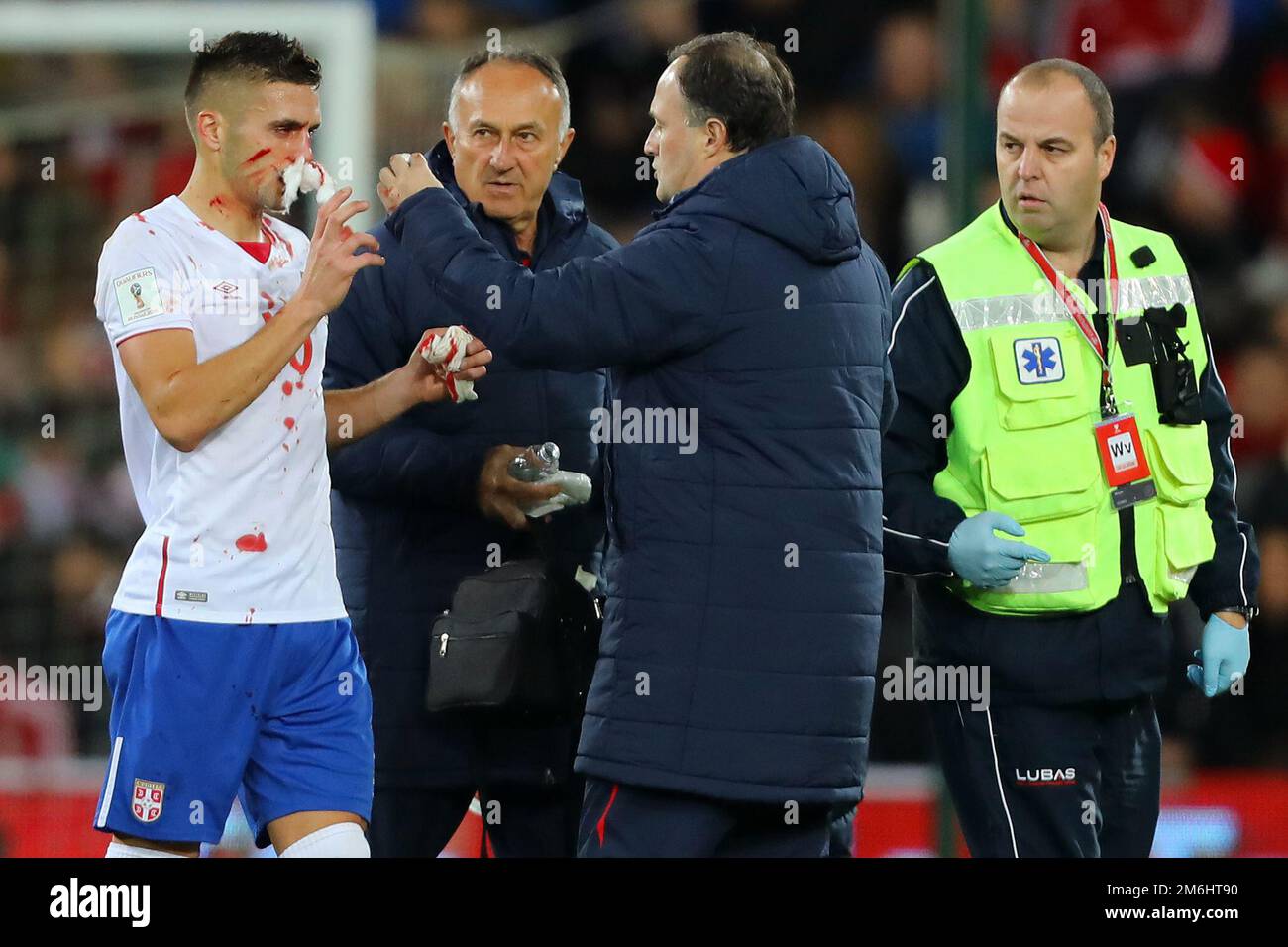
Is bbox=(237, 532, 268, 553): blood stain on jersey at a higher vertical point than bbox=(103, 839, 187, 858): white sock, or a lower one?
higher

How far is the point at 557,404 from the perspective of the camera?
4184 mm

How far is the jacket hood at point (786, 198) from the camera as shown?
11.5 ft

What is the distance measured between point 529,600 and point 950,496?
35.7 inches

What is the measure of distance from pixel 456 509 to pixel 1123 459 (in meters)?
1.35

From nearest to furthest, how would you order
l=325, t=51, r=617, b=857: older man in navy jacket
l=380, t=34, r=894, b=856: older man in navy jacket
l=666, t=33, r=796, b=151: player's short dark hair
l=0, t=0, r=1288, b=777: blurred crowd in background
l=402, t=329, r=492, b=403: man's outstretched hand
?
l=380, t=34, r=894, b=856: older man in navy jacket, l=666, t=33, r=796, b=151: player's short dark hair, l=402, t=329, r=492, b=403: man's outstretched hand, l=325, t=51, r=617, b=857: older man in navy jacket, l=0, t=0, r=1288, b=777: blurred crowd in background

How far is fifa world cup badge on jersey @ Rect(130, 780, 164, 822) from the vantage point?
3.45 meters

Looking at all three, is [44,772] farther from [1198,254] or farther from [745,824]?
[1198,254]

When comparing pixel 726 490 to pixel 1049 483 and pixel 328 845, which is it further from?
pixel 328 845

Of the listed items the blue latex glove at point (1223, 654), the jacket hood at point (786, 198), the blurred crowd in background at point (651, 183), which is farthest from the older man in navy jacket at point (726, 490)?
the blurred crowd in background at point (651, 183)

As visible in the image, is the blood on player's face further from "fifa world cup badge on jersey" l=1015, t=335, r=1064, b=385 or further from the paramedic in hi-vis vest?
"fifa world cup badge on jersey" l=1015, t=335, r=1064, b=385

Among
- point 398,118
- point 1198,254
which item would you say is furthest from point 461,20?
point 1198,254

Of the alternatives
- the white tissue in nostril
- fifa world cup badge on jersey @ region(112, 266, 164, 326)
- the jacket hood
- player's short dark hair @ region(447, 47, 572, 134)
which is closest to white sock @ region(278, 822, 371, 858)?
fifa world cup badge on jersey @ region(112, 266, 164, 326)

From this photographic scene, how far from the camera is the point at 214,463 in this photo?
353cm

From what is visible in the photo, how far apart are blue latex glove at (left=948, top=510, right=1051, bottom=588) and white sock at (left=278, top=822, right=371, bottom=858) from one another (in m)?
1.28
